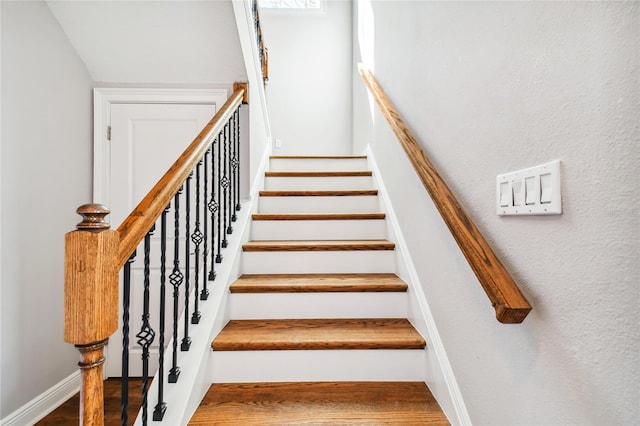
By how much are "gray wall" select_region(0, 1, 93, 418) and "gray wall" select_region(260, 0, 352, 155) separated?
8.51 feet

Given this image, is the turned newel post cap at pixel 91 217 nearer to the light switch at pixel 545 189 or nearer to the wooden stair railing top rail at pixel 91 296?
the wooden stair railing top rail at pixel 91 296

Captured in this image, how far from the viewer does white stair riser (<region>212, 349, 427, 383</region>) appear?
1428 millimetres

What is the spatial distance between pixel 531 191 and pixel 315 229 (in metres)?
1.58

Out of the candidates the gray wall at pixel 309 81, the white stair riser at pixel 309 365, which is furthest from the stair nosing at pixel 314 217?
the gray wall at pixel 309 81

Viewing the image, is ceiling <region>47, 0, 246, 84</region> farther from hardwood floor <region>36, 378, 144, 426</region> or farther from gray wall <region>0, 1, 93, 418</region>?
hardwood floor <region>36, 378, 144, 426</region>

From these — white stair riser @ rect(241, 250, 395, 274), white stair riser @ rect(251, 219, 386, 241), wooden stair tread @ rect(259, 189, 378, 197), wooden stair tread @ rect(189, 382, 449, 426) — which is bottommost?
wooden stair tread @ rect(189, 382, 449, 426)

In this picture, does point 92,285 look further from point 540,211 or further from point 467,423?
point 467,423

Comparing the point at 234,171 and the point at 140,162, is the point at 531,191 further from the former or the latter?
the point at 140,162

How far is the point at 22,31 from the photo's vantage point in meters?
1.86

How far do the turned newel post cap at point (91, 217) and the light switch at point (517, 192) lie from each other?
37.9 inches

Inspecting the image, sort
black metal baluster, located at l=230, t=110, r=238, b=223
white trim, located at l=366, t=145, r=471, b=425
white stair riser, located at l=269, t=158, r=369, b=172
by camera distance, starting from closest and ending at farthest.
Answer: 1. white trim, located at l=366, t=145, r=471, b=425
2. black metal baluster, located at l=230, t=110, r=238, b=223
3. white stair riser, located at l=269, t=158, r=369, b=172

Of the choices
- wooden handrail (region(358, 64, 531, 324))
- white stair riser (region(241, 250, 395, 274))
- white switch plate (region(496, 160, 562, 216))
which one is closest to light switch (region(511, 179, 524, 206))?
white switch plate (region(496, 160, 562, 216))

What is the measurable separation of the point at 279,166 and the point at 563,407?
2660 millimetres

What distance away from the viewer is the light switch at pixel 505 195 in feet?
2.78
